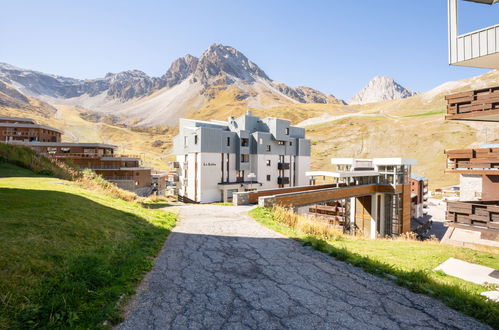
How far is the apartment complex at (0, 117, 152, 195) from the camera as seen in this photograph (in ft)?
150

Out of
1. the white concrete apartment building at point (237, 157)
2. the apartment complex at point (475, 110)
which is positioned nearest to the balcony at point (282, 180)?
the white concrete apartment building at point (237, 157)

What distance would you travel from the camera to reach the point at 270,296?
5426 millimetres

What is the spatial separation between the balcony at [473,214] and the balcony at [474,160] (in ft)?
4.76

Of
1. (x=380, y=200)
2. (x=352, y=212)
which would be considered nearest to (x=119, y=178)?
(x=352, y=212)

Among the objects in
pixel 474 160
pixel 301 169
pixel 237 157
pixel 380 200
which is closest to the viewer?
pixel 474 160

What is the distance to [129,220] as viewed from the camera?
1075cm

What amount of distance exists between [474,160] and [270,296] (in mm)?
8069

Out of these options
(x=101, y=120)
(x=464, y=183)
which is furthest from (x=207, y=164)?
(x=101, y=120)

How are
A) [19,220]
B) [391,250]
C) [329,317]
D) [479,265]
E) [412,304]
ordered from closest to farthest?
[329,317]
[412,304]
[19,220]
[479,265]
[391,250]

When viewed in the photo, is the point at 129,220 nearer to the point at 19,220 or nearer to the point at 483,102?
the point at 19,220

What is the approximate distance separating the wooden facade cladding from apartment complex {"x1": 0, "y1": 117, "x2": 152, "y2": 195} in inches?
1929

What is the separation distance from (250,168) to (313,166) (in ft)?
132

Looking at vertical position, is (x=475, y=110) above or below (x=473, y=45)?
below

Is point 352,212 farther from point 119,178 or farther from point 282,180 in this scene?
point 119,178
